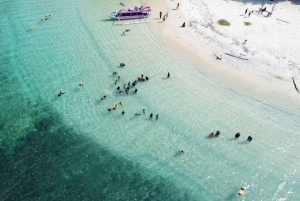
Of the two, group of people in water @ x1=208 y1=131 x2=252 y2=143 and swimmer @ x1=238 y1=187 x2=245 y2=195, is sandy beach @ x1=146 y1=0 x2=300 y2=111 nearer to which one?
group of people in water @ x1=208 y1=131 x2=252 y2=143

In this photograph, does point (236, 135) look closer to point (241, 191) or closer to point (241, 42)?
point (241, 191)

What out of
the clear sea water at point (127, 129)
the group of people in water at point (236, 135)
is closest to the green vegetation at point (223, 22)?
the clear sea water at point (127, 129)

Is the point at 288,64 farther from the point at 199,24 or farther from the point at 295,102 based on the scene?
the point at 199,24

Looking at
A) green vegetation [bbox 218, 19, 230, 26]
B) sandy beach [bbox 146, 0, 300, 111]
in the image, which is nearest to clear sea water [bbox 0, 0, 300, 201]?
sandy beach [bbox 146, 0, 300, 111]

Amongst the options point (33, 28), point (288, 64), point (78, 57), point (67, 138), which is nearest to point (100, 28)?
point (78, 57)

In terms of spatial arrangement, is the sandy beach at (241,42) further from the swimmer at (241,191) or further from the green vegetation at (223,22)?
the swimmer at (241,191)

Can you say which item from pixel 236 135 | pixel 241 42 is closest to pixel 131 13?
pixel 241 42
